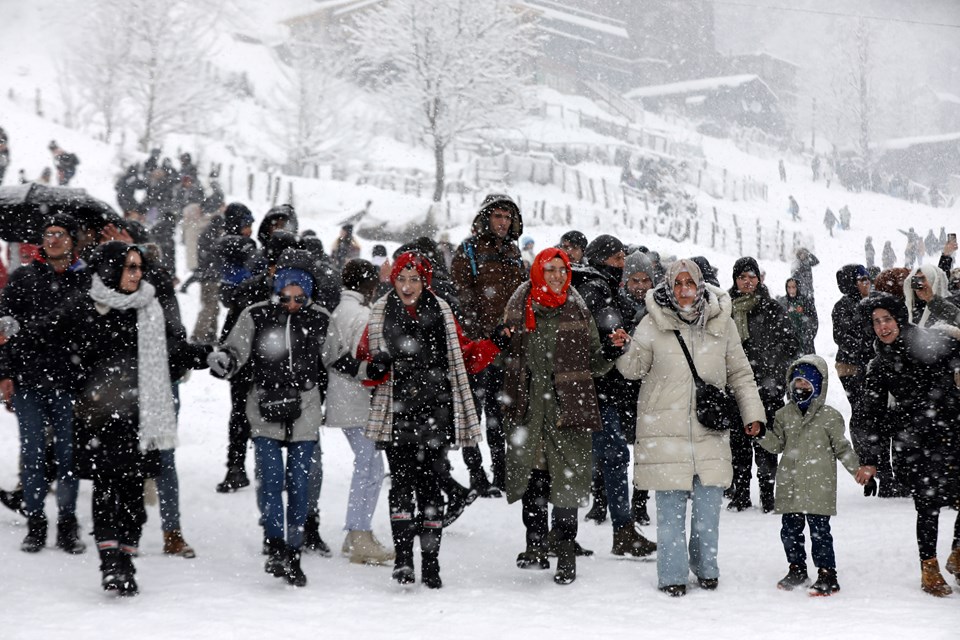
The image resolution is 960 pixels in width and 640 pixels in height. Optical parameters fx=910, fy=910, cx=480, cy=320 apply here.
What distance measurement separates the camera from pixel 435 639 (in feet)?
13.6

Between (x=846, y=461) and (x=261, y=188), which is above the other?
(x=261, y=188)

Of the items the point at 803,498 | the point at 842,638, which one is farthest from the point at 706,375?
the point at 842,638

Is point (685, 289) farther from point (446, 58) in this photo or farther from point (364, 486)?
point (446, 58)

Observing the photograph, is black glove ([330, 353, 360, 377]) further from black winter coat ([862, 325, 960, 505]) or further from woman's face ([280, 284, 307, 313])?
black winter coat ([862, 325, 960, 505])

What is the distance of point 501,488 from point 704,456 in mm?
2496

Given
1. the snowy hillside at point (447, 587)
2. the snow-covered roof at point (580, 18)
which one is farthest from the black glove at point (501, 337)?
the snow-covered roof at point (580, 18)

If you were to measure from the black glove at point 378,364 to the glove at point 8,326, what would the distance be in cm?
205

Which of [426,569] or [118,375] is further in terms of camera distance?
[426,569]

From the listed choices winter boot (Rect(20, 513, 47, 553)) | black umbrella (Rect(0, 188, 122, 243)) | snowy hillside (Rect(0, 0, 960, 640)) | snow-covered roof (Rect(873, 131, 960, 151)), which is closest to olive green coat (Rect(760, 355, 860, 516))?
snowy hillside (Rect(0, 0, 960, 640))

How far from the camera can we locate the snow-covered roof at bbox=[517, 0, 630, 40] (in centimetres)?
7719

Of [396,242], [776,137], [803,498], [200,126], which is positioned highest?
[776,137]

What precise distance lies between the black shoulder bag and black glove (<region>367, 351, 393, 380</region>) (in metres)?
1.77

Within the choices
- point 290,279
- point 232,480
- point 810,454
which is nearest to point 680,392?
point 810,454

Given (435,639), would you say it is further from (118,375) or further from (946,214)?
(946,214)
